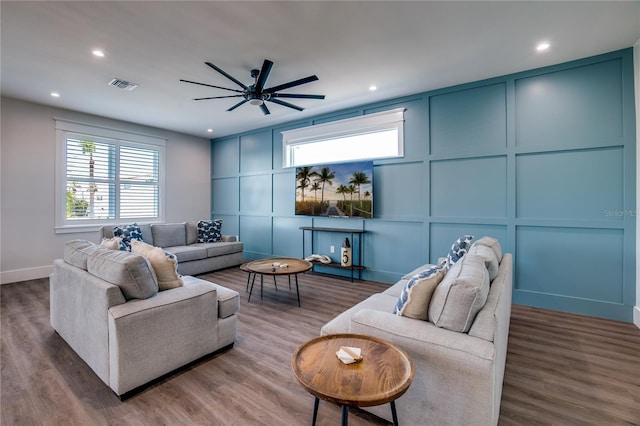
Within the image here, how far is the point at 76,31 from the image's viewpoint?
270 cm

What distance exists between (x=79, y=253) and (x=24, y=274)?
354 centimetres

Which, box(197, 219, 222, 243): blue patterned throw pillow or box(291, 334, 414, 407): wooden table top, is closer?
box(291, 334, 414, 407): wooden table top

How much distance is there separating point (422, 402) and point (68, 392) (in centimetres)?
231

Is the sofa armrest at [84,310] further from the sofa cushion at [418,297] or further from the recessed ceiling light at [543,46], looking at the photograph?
the recessed ceiling light at [543,46]

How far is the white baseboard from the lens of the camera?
439cm

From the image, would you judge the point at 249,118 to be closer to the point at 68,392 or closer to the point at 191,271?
the point at 191,271

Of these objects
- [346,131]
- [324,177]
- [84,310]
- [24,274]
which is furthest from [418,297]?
[24,274]

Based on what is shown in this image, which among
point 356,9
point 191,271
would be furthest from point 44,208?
point 356,9

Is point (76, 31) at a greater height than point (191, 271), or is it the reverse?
point (76, 31)

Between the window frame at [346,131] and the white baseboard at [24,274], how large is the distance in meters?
4.48

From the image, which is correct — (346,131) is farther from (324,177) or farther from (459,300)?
(459,300)

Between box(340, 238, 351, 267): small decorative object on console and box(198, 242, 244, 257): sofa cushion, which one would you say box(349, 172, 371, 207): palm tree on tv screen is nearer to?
box(340, 238, 351, 267): small decorative object on console

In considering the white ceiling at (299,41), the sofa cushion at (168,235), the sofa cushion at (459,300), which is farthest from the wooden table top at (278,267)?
the white ceiling at (299,41)

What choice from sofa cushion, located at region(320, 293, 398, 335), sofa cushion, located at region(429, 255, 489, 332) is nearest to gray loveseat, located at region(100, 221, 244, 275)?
sofa cushion, located at region(320, 293, 398, 335)
